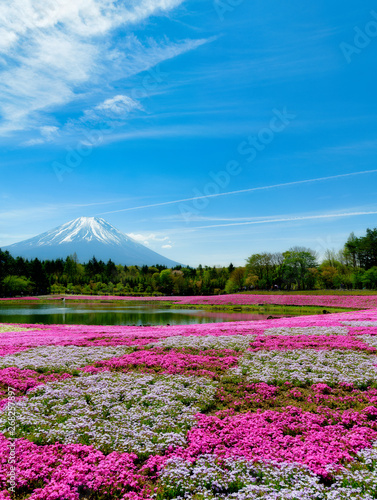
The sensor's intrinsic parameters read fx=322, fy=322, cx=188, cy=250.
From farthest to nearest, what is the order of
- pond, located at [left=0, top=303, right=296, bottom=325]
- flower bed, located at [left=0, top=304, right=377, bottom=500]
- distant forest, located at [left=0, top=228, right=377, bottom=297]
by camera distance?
1. distant forest, located at [left=0, top=228, right=377, bottom=297]
2. pond, located at [left=0, top=303, right=296, bottom=325]
3. flower bed, located at [left=0, top=304, right=377, bottom=500]

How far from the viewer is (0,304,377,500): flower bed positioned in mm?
5555

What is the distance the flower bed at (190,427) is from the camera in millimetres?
5555

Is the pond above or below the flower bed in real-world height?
below

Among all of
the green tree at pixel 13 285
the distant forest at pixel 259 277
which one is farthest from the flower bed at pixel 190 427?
the green tree at pixel 13 285

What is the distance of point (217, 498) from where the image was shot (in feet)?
17.1

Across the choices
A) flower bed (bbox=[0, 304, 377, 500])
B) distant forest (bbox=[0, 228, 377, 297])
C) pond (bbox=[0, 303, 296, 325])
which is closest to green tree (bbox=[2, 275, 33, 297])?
distant forest (bbox=[0, 228, 377, 297])

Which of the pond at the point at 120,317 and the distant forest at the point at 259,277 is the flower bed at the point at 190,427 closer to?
the pond at the point at 120,317

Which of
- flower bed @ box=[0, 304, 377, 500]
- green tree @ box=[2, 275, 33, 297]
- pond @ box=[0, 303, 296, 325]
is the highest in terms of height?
green tree @ box=[2, 275, 33, 297]

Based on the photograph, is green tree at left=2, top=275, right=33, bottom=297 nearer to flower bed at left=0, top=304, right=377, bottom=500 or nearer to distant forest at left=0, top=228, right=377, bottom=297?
distant forest at left=0, top=228, right=377, bottom=297

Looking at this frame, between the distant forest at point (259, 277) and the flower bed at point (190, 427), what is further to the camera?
the distant forest at point (259, 277)

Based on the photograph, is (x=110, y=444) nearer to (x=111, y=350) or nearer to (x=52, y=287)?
(x=111, y=350)

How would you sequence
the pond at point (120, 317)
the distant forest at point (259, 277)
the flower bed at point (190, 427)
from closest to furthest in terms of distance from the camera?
the flower bed at point (190, 427), the pond at point (120, 317), the distant forest at point (259, 277)

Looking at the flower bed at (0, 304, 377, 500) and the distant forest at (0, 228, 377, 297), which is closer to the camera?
the flower bed at (0, 304, 377, 500)

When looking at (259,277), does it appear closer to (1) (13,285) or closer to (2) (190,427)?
(1) (13,285)
